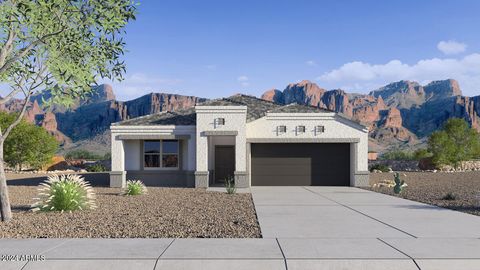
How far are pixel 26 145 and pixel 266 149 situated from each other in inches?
969

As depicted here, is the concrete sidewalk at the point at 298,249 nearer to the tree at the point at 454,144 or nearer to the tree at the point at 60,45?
the tree at the point at 60,45

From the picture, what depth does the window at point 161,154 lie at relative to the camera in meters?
23.8

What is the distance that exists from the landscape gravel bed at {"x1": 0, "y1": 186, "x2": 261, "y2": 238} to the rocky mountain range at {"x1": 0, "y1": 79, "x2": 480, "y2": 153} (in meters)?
77.4

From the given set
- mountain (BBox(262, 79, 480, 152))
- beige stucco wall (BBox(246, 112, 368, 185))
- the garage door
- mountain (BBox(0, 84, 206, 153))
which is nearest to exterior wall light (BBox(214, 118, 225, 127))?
beige stucco wall (BBox(246, 112, 368, 185))

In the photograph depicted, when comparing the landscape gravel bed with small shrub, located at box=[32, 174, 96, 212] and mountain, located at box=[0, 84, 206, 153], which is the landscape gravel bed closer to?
small shrub, located at box=[32, 174, 96, 212]

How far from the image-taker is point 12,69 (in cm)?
1366

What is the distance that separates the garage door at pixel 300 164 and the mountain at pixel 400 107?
76.5 meters

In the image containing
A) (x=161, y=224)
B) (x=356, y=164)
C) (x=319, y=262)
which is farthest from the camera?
(x=356, y=164)

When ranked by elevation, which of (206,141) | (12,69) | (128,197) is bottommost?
(128,197)

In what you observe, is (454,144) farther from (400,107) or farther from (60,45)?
(400,107)

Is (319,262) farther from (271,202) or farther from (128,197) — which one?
(128,197)

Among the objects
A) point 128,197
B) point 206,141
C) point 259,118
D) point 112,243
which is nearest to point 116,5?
point 112,243

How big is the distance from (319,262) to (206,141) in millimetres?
15640

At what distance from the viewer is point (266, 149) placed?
24188mm
